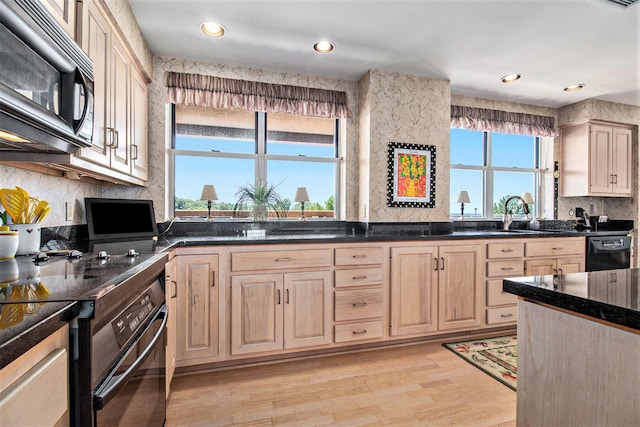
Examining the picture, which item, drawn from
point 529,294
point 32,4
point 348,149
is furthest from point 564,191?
point 32,4

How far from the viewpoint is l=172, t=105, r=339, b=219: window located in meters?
3.09

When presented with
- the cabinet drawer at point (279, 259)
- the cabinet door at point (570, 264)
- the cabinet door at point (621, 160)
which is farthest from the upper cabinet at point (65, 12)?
the cabinet door at point (621, 160)

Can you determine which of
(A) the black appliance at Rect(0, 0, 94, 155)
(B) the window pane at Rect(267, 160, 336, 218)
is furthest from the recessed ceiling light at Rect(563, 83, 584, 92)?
(A) the black appliance at Rect(0, 0, 94, 155)

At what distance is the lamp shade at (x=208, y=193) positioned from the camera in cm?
292

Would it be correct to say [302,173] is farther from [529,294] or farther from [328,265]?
[529,294]

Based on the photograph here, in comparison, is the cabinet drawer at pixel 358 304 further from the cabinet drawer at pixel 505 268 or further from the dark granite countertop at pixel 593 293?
the dark granite countertop at pixel 593 293

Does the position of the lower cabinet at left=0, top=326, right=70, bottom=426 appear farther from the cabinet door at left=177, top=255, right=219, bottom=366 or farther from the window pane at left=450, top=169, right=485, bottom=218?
the window pane at left=450, top=169, right=485, bottom=218

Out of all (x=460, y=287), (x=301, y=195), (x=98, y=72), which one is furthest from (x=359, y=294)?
(x=98, y=72)

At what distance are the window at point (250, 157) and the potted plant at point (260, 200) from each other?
1.7 inches

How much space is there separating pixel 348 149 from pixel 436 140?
915mm

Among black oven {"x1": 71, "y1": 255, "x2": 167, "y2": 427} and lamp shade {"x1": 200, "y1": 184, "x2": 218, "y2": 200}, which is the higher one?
lamp shade {"x1": 200, "y1": 184, "x2": 218, "y2": 200}

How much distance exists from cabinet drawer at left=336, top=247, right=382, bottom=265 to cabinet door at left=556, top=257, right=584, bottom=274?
6.39 feet

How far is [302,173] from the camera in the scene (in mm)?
3377

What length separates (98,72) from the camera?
169 cm
